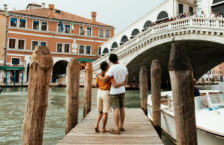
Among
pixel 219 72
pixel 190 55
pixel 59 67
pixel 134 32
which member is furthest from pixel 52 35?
pixel 219 72

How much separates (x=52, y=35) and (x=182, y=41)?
49.9 feet

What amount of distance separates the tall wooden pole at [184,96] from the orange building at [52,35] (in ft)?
61.5

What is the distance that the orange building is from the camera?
21953mm

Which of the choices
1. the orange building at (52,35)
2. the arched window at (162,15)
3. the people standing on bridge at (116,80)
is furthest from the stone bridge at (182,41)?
the people standing on bridge at (116,80)

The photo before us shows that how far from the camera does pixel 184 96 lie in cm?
200

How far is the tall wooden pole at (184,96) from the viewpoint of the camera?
1.99m

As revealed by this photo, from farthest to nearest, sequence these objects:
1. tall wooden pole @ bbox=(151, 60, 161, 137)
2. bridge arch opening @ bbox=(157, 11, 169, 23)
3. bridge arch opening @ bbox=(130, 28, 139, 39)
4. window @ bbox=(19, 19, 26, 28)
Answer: window @ bbox=(19, 19, 26, 28), bridge arch opening @ bbox=(130, 28, 139, 39), bridge arch opening @ bbox=(157, 11, 169, 23), tall wooden pole @ bbox=(151, 60, 161, 137)

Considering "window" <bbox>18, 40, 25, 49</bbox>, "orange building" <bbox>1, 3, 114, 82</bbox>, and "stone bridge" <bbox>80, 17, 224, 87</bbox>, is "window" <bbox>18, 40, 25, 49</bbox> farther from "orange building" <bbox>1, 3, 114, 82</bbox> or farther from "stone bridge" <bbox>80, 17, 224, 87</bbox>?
"stone bridge" <bbox>80, 17, 224, 87</bbox>

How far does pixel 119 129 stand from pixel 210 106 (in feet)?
6.12

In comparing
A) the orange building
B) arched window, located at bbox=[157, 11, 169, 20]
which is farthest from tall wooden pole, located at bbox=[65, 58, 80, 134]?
the orange building

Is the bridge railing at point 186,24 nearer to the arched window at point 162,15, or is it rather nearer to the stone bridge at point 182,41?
the stone bridge at point 182,41

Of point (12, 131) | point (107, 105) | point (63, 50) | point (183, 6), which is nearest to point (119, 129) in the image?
point (107, 105)

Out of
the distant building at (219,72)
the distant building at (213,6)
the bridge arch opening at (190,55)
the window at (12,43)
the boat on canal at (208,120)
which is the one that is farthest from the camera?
the distant building at (219,72)

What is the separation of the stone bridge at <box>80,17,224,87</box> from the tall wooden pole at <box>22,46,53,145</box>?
1251cm
